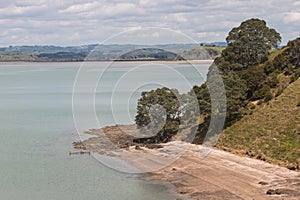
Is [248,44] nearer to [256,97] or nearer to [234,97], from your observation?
[256,97]

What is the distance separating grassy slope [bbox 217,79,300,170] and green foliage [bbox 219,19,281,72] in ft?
47.8

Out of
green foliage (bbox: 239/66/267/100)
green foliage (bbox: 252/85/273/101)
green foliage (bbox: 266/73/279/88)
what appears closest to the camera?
green foliage (bbox: 252/85/273/101)

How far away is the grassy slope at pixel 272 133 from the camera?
52050 millimetres

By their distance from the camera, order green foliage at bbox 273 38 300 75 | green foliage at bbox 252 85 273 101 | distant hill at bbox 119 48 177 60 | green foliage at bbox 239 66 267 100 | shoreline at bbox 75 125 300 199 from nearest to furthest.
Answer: shoreline at bbox 75 125 300 199
green foliage at bbox 252 85 273 101
green foliage at bbox 239 66 267 100
green foliage at bbox 273 38 300 75
distant hill at bbox 119 48 177 60

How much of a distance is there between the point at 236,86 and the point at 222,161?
48.2 ft

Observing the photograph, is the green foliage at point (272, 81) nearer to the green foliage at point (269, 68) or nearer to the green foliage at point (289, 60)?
the green foliage at point (289, 60)

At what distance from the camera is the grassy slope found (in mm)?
52050

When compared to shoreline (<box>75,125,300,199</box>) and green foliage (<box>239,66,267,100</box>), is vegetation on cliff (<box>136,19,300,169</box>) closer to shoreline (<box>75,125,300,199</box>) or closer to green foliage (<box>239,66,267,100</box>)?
green foliage (<box>239,66,267,100</box>)

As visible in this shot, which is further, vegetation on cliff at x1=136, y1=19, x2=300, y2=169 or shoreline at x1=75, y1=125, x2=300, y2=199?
vegetation on cliff at x1=136, y1=19, x2=300, y2=169

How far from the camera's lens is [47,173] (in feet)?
171

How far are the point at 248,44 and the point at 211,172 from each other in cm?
3741

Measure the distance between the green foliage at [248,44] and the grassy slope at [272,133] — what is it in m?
14.6

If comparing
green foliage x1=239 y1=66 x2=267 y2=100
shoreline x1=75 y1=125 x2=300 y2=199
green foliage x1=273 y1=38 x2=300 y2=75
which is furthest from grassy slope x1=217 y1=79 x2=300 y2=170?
green foliage x1=273 y1=38 x2=300 y2=75

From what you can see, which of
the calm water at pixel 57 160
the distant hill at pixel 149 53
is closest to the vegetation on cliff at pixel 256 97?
the distant hill at pixel 149 53
